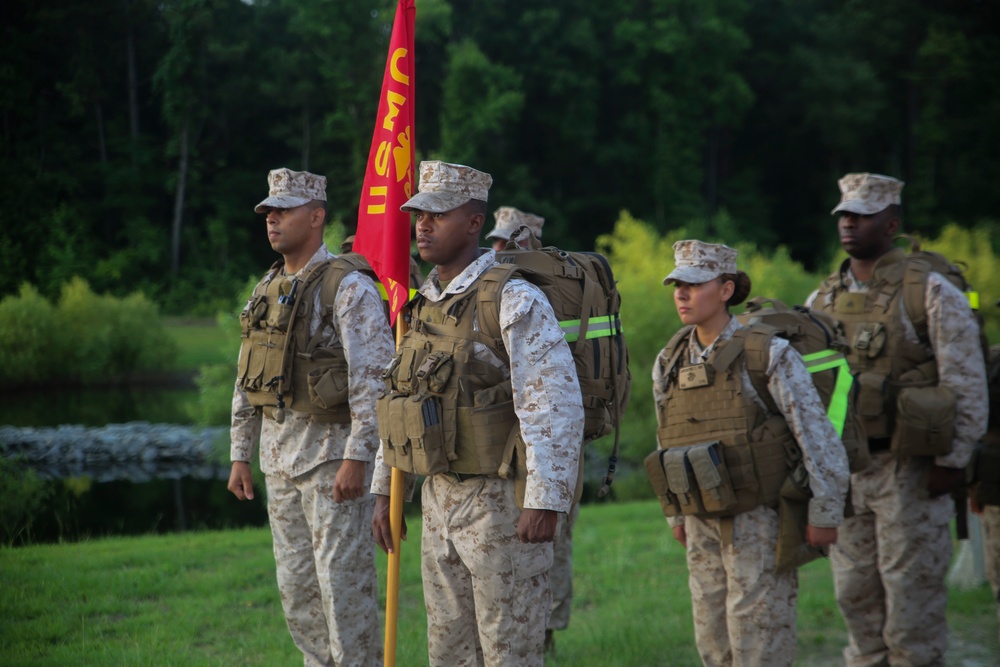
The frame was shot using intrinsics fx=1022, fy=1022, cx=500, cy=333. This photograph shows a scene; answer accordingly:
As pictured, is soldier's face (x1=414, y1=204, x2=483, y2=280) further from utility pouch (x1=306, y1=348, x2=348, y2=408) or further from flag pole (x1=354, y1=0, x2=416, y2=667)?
utility pouch (x1=306, y1=348, x2=348, y2=408)

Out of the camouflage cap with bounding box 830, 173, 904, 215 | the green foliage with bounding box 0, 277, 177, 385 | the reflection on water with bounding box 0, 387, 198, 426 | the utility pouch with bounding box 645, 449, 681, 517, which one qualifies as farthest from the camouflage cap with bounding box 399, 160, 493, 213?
the green foliage with bounding box 0, 277, 177, 385

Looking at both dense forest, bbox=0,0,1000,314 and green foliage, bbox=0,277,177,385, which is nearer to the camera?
green foliage, bbox=0,277,177,385

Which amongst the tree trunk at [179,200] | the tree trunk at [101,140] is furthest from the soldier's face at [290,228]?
the tree trunk at [179,200]

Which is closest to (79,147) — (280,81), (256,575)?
(280,81)

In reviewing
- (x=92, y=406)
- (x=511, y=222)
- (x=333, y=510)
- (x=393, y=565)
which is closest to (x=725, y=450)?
(x=393, y=565)

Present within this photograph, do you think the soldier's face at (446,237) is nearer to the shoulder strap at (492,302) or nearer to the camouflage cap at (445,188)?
the camouflage cap at (445,188)

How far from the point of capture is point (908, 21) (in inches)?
1811

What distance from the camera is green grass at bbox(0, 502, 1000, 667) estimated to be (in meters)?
5.88

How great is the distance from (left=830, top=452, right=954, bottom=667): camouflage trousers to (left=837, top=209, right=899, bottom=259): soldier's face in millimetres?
1136

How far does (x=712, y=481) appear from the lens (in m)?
4.30

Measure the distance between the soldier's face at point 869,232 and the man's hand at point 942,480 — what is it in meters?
1.23

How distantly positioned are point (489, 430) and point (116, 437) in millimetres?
17875

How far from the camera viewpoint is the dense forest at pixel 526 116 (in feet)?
115

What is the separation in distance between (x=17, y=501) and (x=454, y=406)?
363 inches
